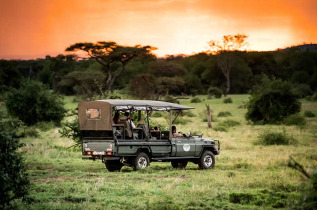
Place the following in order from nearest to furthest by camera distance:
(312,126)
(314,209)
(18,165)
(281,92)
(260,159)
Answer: (314,209), (18,165), (260,159), (312,126), (281,92)

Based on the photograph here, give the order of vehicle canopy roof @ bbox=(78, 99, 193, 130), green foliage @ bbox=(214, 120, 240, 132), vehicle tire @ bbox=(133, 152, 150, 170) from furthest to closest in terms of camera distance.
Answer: green foliage @ bbox=(214, 120, 240, 132) → vehicle tire @ bbox=(133, 152, 150, 170) → vehicle canopy roof @ bbox=(78, 99, 193, 130)

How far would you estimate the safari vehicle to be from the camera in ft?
51.3

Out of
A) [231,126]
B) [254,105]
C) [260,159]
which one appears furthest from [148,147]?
[254,105]

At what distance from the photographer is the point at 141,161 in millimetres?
16297

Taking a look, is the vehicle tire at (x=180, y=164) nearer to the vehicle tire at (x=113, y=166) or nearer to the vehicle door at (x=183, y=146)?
the vehicle door at (x=183, y=146)

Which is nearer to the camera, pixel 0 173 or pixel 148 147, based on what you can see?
pixel 0 173

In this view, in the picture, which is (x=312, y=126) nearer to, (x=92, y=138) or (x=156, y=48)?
(x=92, y=138)

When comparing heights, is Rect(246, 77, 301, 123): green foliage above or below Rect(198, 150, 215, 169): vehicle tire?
above

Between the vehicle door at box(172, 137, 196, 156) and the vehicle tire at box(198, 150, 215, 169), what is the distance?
443 millimetres

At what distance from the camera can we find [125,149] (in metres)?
15.7

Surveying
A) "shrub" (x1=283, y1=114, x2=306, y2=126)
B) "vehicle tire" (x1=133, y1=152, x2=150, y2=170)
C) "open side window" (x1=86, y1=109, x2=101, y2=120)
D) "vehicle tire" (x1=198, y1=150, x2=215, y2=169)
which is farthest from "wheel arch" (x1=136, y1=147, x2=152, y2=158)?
"shrub" (x1=283, y1=114, x2=306, y2=126)

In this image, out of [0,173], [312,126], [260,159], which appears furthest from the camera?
[312,126]

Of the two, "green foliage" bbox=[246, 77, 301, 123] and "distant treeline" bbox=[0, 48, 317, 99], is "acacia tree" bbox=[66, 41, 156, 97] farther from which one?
"green foliage" bbox=[246, 77, 301, 123]

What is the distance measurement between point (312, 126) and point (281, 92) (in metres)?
5.40
